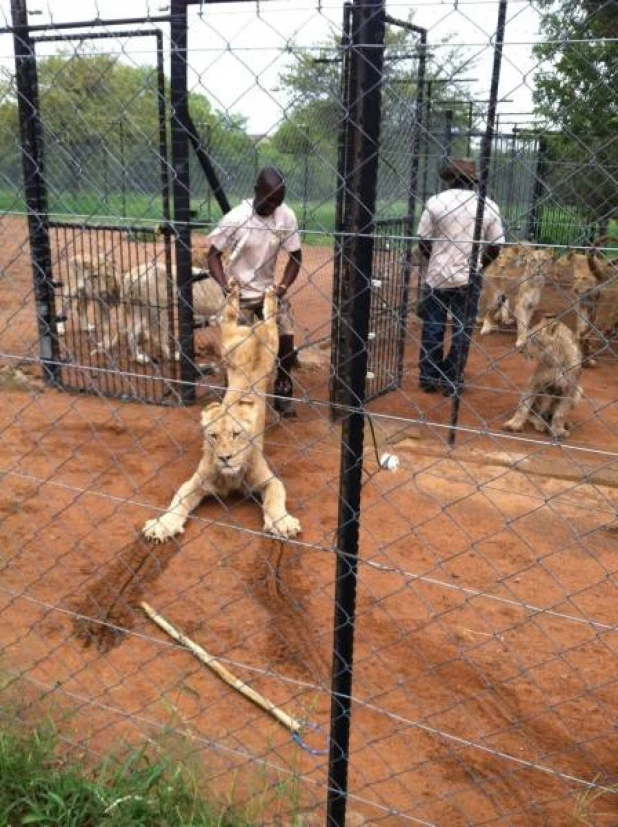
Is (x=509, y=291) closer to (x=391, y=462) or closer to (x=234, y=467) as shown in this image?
(x=391, y=462)

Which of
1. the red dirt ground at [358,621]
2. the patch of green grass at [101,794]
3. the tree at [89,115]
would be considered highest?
the tree at [89,115]

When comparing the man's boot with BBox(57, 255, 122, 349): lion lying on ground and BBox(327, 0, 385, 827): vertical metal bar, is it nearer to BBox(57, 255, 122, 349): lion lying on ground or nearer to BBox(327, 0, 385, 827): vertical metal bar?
BBox(57, 255, 122, 349): lion lying on ground

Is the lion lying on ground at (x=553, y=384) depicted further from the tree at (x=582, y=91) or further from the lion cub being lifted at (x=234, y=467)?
the lion cub being lifted at (x=234, y=467)

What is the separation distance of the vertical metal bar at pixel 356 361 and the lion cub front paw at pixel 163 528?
2.48 metres

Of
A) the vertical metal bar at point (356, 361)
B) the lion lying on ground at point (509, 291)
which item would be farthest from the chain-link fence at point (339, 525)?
the lion lying on ground at point (509, 291)

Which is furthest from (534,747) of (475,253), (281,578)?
(475,253)

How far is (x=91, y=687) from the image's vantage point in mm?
3307

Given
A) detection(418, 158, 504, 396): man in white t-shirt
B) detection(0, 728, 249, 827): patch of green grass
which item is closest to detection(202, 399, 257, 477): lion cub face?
detection(418, 158, 504, 396): man in white t-shirt

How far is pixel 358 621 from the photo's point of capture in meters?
3.83

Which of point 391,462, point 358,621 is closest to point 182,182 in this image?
point 391,462

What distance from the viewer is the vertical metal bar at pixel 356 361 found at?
181cm

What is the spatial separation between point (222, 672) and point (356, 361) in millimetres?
1878

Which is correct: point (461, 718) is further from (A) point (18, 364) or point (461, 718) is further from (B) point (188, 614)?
(A) point (18, 364)

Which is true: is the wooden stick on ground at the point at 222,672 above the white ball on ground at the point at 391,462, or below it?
below
